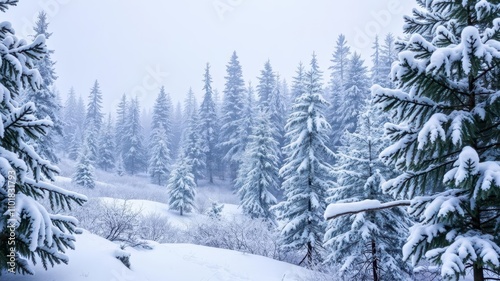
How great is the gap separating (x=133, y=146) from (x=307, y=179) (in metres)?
44.7

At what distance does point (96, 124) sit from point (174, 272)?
5640 centimetres

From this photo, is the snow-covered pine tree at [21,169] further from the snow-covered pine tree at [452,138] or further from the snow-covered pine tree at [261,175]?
the snow-covered pine tree at [261,175]

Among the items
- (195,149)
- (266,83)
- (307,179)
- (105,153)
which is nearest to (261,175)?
(307,179)

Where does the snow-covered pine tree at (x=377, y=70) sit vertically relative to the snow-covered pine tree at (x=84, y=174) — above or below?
above

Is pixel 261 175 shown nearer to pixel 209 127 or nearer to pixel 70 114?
pixel 209 127

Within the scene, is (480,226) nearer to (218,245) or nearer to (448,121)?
(448,121)

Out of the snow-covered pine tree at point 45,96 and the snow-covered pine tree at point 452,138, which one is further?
the snow-covered pine tree at point 45,96

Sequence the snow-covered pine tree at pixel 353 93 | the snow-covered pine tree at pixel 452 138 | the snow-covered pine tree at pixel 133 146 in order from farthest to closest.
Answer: the snow-covered pine tree at pixel 133 146, the snow-covered pine tree at pixel 353 93, the snow-covered pine tree at pixel 452 138

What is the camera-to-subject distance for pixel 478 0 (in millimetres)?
4770

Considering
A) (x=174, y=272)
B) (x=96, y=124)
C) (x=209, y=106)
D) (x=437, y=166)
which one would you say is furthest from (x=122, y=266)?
(x=96, y=124)

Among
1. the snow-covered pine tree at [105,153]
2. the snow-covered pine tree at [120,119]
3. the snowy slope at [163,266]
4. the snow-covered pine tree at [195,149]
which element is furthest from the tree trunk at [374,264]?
the snow-covered pine tree at [120,119]

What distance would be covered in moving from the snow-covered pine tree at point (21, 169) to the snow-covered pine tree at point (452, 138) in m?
5.04

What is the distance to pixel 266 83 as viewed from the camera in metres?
48.8

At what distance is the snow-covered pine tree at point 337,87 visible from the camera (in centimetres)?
4017
